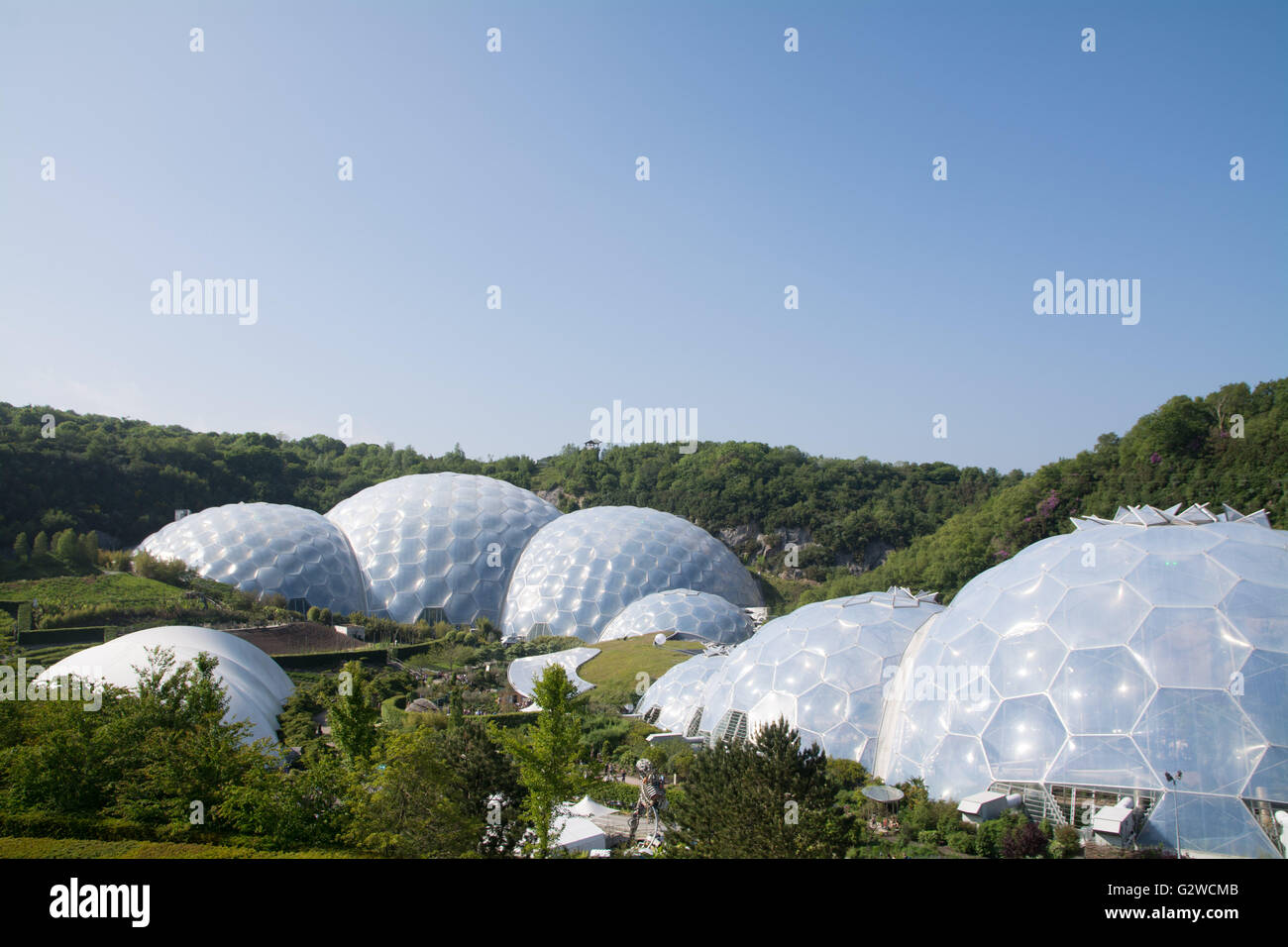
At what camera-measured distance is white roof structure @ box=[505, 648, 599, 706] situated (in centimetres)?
2875

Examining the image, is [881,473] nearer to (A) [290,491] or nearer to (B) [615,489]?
(B) [615,489]

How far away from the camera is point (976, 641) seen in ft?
54.3

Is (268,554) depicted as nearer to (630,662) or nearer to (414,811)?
(630,662)

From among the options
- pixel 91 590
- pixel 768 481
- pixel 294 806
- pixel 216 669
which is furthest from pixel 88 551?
pixel 768 481

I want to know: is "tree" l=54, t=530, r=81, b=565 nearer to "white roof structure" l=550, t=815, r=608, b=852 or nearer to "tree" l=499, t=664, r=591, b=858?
"white roof structure" l=550, t=815, r=608, b=852

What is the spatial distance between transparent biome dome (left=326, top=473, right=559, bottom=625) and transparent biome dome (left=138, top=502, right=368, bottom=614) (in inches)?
56.8

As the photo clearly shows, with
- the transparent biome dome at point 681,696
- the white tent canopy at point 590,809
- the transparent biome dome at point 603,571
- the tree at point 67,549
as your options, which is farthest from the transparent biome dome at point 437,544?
the white tent canopy at point 590,809

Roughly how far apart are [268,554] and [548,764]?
30829 mm

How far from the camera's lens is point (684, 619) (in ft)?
115

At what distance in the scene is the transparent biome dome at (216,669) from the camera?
65.1 ft

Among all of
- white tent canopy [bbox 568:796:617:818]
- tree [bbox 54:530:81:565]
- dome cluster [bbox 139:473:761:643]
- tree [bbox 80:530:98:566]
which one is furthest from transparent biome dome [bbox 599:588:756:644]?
tree [bbox 54:530:81:565]

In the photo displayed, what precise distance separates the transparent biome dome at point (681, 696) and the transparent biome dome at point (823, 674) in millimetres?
859
